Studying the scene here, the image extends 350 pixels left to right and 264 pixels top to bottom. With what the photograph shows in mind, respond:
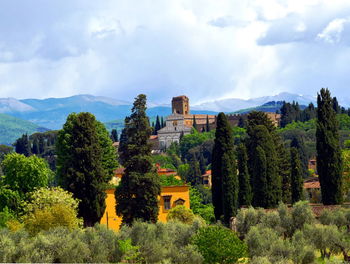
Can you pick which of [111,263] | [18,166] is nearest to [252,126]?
[18,166]

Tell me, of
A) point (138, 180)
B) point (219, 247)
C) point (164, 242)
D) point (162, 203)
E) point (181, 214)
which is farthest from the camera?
point (162, 203)

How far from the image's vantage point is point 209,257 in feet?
76.0

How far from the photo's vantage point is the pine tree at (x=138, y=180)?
122 ft

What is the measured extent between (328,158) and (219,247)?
21318mm

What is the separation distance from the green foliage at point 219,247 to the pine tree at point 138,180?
13.8 m

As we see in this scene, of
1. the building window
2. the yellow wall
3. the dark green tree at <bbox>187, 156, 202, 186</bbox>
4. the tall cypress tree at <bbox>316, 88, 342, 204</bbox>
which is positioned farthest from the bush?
the dark green tree at <bbox>187, 156, 202, 186</bbox>

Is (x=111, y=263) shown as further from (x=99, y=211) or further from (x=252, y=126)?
(x=252, y=126)

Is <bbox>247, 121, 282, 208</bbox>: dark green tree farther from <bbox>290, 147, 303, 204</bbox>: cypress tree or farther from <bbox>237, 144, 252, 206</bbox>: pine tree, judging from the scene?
<bbox>290, 147, 303, 204</bbox>: cypress tree

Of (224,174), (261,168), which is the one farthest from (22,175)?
(261,168)

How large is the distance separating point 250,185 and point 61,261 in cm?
2559

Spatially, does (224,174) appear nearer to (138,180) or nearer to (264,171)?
(264,171)

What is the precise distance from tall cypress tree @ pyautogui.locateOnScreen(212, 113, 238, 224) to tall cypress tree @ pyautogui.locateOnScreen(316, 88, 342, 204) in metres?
6.64

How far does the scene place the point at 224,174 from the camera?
4262 centimetres

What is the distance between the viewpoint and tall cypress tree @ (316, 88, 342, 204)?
4125 centimetres
